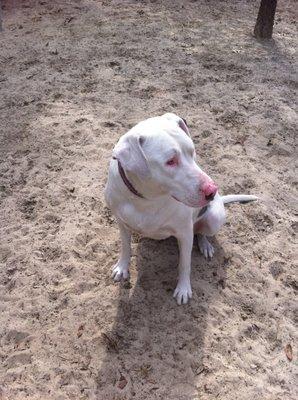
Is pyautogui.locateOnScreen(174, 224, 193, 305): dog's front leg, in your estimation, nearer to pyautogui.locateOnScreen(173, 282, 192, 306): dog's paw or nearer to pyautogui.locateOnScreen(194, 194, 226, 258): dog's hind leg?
pyautogui.locateOnScreen(173, 282, 192, 306): dog's paw

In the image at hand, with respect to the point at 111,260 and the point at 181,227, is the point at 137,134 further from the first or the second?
the point at 111,260

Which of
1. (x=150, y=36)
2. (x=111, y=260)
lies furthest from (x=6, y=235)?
(x=150, y=36)

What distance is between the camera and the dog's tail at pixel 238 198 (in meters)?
3.92

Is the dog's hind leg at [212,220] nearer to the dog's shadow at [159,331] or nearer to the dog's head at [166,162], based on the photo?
the dog's shadow at [159,331]

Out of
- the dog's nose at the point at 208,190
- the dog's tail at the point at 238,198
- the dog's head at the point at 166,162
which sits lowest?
the dog's tail at the point at 238,198

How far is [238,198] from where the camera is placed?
13.1 ft

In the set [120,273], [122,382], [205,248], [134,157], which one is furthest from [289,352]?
[134,157]

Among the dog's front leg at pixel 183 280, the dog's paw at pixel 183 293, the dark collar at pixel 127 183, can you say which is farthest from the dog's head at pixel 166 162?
the dog's paw at pixel 183 293

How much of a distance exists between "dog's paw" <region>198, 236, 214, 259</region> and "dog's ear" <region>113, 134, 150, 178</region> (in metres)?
1.32

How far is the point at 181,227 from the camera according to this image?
3021 millimetres

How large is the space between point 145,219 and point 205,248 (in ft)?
3.06

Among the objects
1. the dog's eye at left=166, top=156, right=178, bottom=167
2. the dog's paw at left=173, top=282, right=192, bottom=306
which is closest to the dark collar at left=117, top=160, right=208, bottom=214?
the dog's eye at left=166, top=156, right=178, bottom=167

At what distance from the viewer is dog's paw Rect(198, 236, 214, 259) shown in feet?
12.2

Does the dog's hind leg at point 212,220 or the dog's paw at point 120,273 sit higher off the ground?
the dog's hind leg at point 212,220
